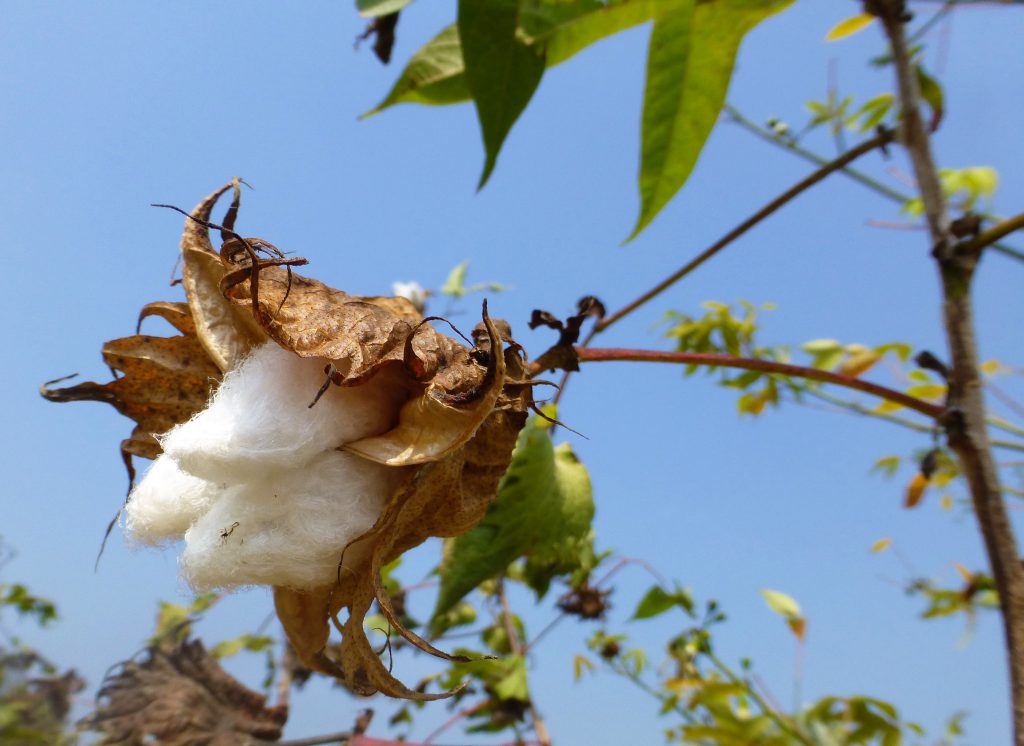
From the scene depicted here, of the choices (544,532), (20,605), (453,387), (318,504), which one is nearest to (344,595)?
(318,504)

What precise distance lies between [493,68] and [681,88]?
282 millimetres

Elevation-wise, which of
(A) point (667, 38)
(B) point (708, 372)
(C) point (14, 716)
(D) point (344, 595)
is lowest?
(C) point (14, 716)

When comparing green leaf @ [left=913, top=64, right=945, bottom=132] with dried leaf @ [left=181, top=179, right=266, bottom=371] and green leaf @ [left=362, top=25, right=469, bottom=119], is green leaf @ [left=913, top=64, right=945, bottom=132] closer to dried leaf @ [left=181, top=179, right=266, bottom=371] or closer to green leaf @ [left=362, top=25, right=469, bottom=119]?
green leaf @ [left=362, top=25, right=469, bottom=119]

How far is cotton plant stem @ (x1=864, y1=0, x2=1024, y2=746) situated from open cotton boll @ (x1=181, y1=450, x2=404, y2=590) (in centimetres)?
70

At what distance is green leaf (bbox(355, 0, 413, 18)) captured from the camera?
0.87m

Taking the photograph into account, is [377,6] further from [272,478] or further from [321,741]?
[321,741]

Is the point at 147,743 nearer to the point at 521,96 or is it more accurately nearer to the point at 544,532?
the point at 544,532

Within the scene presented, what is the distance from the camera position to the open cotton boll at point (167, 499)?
86 cm

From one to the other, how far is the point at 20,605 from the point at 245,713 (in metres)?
2.81

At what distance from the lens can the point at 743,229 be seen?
1.19 meters

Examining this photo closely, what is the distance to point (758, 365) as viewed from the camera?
1092mm

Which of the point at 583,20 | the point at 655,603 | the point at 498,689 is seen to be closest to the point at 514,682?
the point at 498,689

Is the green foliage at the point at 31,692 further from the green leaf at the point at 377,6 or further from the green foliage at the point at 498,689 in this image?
the green leaf at the point at 377,6

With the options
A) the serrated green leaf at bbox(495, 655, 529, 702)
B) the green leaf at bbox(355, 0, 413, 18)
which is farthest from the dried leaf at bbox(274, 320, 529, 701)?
the serrated green leaf at bbox(495, 655, 529, 702)
